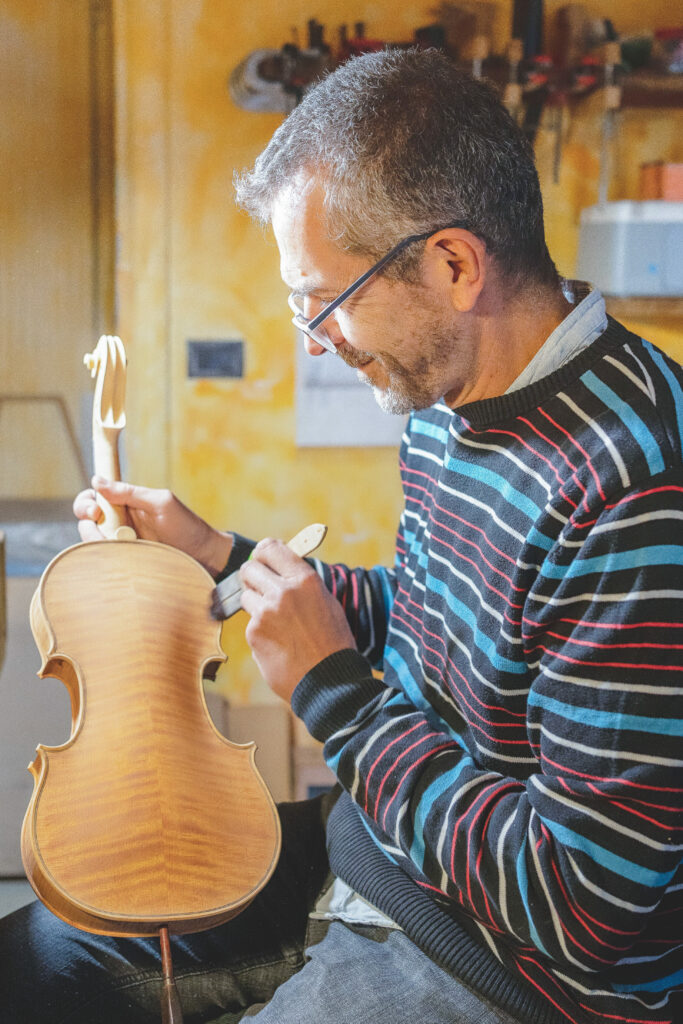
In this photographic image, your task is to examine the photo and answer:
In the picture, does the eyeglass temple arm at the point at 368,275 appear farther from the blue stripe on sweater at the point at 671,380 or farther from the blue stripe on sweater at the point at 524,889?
the blue stripe on sweater at the point at 524,889

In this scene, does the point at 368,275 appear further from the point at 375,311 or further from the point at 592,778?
the point at 592,778

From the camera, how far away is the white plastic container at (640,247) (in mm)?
1837

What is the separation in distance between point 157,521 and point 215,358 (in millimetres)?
923

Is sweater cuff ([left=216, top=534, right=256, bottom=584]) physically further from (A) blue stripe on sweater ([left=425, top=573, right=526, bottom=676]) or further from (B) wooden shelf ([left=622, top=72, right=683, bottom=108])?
(B) wooden shelf ([left=622, top=72, right=683, bottom=108])

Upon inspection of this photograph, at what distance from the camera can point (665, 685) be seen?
0.72 m

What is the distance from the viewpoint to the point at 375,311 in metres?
0.88

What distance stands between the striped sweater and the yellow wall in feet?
3.53

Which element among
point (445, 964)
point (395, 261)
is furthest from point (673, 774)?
point (395, 261)

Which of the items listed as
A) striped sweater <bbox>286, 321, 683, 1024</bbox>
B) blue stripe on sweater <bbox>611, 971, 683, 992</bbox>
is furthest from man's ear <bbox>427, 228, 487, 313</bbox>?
blue stripe on sweater <bbox>611, 971, 683, 992</bbox>

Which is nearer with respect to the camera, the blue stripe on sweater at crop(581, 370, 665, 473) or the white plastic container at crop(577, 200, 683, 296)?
the blue stripe on sweater at crop(581, 370, 665, 473)

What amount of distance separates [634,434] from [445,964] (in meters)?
0.53

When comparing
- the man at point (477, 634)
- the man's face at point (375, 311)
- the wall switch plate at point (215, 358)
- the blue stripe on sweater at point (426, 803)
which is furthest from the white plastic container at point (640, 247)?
the blue stripe on sweater at point (426, 803)

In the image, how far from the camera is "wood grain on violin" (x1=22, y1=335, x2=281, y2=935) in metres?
0.78

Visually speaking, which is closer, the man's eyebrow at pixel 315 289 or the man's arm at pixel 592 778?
the man's arm at pixel 592 778
